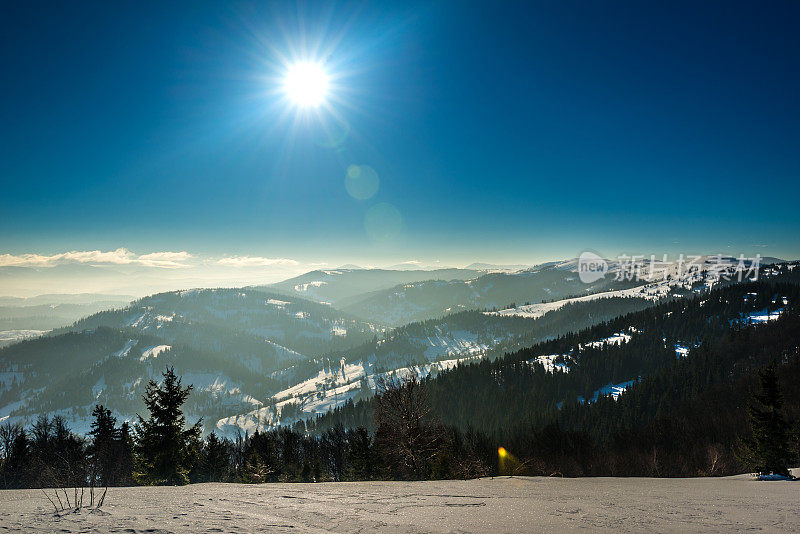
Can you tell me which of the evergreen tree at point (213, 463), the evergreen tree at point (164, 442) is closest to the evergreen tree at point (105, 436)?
the evergreen tree at point (213, 463)

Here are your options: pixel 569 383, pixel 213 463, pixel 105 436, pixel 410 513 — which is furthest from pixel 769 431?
pixel 569 383

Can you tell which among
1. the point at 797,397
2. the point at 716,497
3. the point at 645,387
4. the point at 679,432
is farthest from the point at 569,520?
the point at 645,387

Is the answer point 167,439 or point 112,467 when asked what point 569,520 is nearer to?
point 167,439

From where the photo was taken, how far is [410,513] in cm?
805

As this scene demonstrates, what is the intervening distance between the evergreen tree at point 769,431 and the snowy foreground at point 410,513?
111 feet

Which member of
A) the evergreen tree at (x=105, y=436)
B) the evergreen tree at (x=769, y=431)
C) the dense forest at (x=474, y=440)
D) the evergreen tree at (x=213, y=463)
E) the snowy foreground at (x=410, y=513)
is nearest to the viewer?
the snowy foreground at (x=410, y=513)

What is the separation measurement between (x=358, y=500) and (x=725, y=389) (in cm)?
16696

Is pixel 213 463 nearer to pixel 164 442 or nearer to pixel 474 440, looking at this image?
pixel 164 442

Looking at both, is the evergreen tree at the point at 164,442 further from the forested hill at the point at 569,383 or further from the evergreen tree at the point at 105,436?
the forested hill at the point at 569,383

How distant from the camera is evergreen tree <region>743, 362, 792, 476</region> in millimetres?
32844

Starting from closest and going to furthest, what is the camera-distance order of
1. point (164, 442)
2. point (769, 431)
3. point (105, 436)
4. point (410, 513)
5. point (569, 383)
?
1. point (410, 513)
2. point (164, 442)
3. point (769, 431)
4. point (105, 436)
5. point (569, 383)

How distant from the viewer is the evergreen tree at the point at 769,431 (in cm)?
3284

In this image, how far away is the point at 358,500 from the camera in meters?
9.65

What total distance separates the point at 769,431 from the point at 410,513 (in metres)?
45.6
